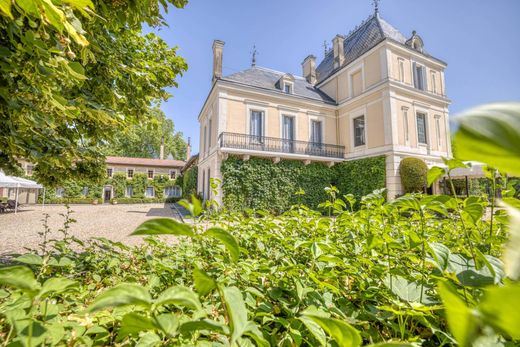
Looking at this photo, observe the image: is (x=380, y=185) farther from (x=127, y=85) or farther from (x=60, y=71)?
(x=60, y=71)

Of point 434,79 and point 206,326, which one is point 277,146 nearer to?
point 434,79

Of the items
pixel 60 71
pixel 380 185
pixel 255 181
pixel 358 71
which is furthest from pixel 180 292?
pixel 358 71

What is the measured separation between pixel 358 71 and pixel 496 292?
16.7 meters

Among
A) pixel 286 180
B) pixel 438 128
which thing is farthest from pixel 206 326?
pixel 438 128

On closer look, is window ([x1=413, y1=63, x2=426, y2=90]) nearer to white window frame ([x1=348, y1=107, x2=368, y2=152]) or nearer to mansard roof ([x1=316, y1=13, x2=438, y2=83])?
mansard roof ([x1=316, y1=13, x2=438, y2=83])

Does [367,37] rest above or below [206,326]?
above

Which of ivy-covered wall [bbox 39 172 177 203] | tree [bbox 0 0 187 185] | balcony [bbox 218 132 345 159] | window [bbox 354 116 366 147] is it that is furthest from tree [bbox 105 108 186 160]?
tree [bbox 0 0 187 185]

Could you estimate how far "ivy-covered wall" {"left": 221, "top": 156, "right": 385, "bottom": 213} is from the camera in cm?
1256

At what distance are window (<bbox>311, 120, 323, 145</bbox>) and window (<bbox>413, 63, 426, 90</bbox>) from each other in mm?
5710

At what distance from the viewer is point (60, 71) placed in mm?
1671

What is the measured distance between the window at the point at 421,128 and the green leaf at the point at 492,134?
15.7m

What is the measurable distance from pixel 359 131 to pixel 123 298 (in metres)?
15.7

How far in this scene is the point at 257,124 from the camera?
1412 centimetres

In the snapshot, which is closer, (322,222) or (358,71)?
(322,222)
